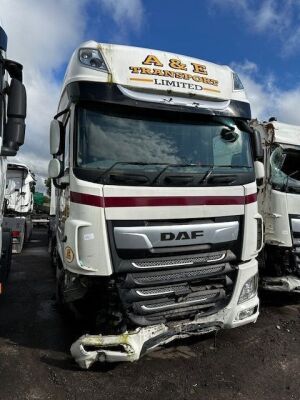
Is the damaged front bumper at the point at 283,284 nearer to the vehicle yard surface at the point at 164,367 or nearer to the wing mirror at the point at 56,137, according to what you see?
the vehicle yard surface at the point at 164,367

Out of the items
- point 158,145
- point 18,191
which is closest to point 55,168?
point 158,145

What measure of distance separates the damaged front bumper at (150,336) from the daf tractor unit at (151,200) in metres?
0.01

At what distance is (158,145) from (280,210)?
9.70 ft

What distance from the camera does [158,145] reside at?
4059mm

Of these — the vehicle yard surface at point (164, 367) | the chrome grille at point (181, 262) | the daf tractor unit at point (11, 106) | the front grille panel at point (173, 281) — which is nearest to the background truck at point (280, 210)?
the vehicle yard surface at point (164, 367)

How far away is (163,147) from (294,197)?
3.03 metres

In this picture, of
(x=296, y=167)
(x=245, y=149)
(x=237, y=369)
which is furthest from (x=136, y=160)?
(x=296, y=167)

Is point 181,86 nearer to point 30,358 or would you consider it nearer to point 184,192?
point 184,192

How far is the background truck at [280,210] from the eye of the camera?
20.0 ft

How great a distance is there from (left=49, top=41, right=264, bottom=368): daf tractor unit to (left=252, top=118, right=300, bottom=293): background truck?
181 cm

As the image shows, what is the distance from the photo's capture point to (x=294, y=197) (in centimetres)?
613

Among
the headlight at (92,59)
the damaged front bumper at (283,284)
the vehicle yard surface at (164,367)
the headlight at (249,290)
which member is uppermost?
the headlight at (92,59)

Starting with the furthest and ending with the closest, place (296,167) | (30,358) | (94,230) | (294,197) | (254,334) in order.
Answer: (296,167), (294,197), (254,334), (30,358), (94,230)

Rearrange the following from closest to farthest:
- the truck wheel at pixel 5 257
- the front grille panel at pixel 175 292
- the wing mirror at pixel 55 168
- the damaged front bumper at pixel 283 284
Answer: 1. the front grille panel at pixel 175 292
2. the wing mirror at pixel 55 168
3. the truck wheel at pixel 5 257
4. the damaged front bumper at pixel 283 284
